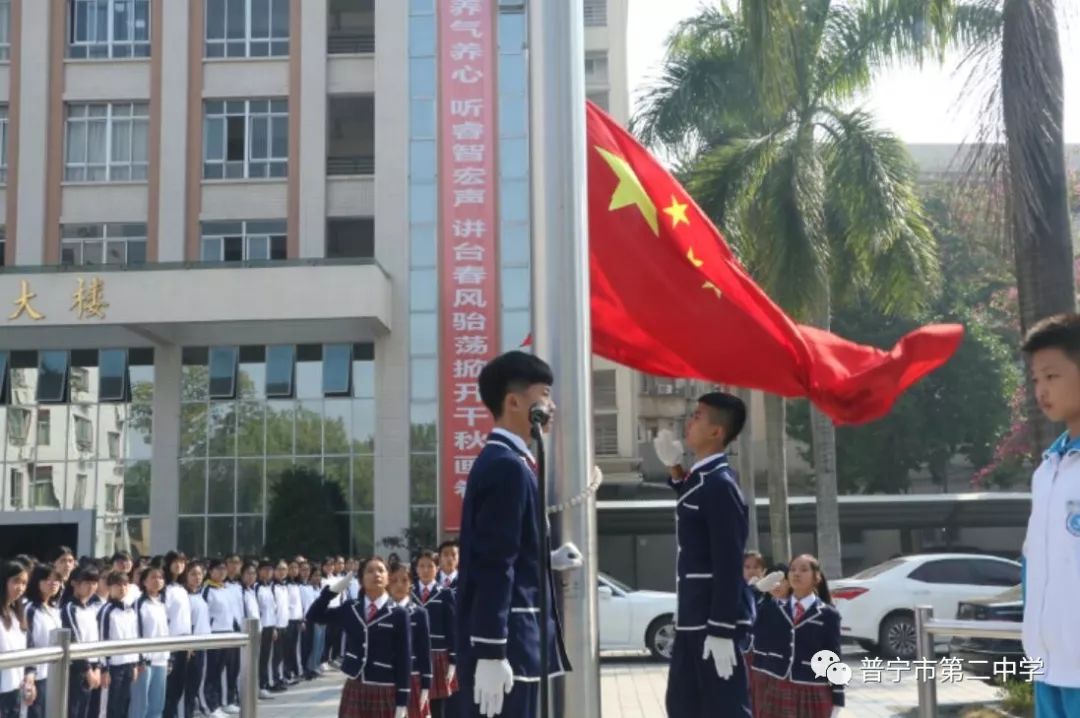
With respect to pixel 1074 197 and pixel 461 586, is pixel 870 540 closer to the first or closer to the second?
pixel 1074 197

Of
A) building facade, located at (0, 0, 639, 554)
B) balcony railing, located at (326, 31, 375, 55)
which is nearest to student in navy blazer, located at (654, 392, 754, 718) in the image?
building facade, located at (0, 0, 639, 554)

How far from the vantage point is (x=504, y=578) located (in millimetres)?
4473

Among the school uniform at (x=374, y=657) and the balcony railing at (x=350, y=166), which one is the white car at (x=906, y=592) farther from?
the balcony railing at (x=350, y=166)

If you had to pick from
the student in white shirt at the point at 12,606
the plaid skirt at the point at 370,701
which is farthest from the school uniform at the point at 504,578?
the student in white shirt at the point at 12,606

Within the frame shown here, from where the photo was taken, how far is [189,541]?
1050 inches

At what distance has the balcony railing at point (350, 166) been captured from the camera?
27.6 meters

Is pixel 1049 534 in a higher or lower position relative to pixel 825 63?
lower

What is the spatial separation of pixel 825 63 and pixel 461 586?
51.6 feet

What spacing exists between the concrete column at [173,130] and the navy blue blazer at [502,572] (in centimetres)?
2350

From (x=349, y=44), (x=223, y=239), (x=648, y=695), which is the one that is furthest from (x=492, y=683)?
(x=349, y=44)

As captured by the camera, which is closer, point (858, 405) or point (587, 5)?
point (858, 405)

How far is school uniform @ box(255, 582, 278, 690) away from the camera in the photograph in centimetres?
1562

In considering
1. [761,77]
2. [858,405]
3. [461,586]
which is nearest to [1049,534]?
Result: [461,586]

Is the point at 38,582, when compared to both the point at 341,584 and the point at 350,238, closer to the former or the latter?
the point at 341,584
